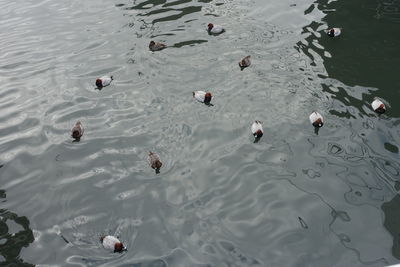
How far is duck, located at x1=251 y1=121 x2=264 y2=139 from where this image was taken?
10.4 metres

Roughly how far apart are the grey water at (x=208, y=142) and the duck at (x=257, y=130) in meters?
0.20

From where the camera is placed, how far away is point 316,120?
10484 millimetres

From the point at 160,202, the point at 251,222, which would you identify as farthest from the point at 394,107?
the point at 160,202

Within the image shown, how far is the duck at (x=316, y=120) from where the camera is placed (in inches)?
412

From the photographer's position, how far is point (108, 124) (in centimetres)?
1155

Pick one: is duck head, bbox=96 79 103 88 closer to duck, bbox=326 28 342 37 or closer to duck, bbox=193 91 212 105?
duck, bbox=193 91 212 105

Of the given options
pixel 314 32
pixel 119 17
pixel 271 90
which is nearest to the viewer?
pixel 271 90

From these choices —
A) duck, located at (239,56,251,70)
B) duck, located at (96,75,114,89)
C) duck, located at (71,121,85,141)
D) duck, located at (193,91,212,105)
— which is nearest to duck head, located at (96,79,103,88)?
duck, located at (96,75,114,89)

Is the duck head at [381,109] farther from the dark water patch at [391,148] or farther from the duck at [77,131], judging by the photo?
the duck at [77,131]

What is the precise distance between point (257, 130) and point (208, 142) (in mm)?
1227

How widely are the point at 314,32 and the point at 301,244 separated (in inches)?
345

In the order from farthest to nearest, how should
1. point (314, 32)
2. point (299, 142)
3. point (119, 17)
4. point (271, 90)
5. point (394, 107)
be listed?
point (119, 17) → point (314, 32) → point (271, 90) → point (394, 107) → point (299, 142)

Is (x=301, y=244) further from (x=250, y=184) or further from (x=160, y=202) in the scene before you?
(x=160, y=202)

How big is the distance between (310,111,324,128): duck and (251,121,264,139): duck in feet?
4.19
